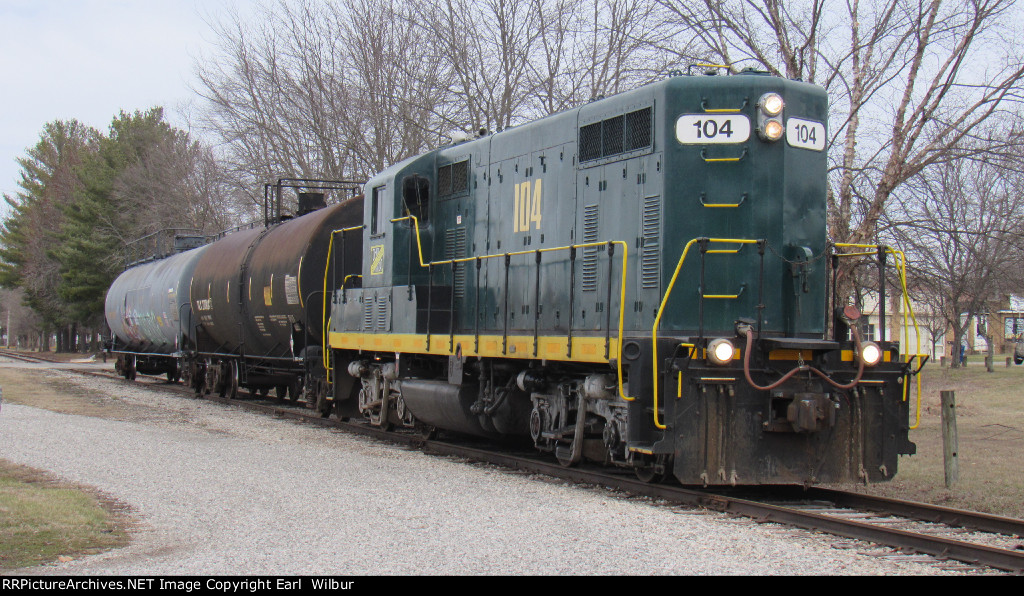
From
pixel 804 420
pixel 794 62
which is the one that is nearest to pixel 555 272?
pixel 804 420

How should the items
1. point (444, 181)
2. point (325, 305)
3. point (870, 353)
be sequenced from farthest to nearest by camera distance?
point (325, 305), point (444, 181), point (870, 353)

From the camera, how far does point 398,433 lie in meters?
13.2

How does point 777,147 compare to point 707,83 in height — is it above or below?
below

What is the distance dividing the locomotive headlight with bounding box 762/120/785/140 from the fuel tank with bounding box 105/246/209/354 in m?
17.0

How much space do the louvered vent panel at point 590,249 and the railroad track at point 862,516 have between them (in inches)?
76.1

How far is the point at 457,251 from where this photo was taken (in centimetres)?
1195

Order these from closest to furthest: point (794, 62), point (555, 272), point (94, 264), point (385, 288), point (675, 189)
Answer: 1. point (675, 189)
2. point (555, 272)
3. point (385, 288)
4. point (794, 62)
5. point (94, 264)

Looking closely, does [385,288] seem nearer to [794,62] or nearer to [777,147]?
[777,147]

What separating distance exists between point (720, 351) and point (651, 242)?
4.91ft

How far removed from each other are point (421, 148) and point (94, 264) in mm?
32114

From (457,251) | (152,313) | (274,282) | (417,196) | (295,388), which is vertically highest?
(417,196)

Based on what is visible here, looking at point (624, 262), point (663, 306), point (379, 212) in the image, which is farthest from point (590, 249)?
point (379, 212)

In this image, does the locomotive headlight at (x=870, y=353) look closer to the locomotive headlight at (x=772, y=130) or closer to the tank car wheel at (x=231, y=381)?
the locomotive headlight at (x=772, y=130)

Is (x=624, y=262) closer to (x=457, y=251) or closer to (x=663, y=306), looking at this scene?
(x=663, y=306)
